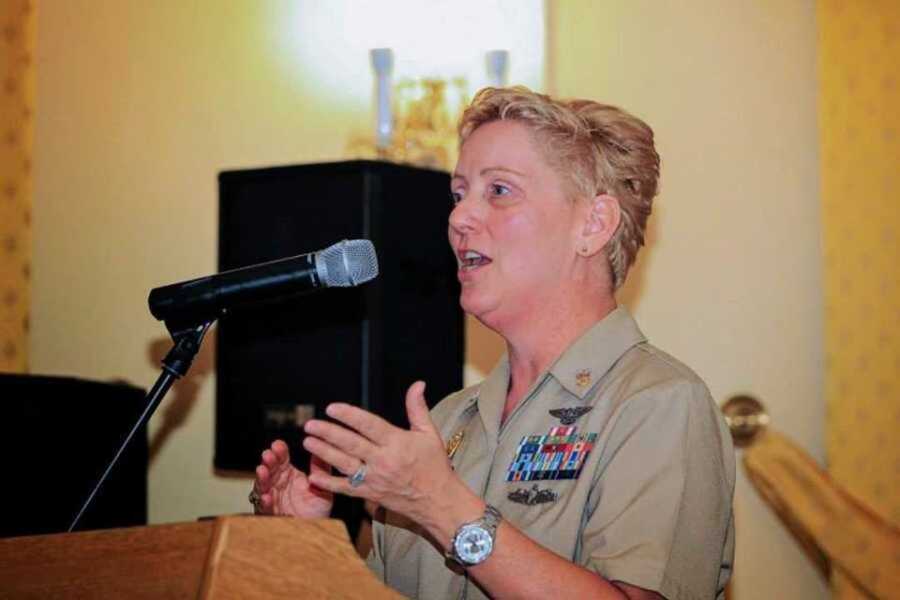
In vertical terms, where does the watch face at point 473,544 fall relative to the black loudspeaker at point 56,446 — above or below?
above

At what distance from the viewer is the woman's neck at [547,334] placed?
6.65ft

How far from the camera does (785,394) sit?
3.11m

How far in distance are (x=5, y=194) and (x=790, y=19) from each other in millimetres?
2448

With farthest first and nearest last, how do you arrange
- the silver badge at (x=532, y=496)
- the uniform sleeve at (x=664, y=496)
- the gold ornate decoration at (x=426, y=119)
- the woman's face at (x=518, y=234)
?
the gold ornate decoration at (x=426, y=119) < the woman's face at (x=518, y=234) < the silver badge at (x=532, y=496) < the uniform sleeve at (x=664, y=496)

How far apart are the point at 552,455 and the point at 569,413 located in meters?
0.08

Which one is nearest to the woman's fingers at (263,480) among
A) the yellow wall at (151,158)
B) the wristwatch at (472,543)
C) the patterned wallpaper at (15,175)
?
the wristwatch at (472,543)

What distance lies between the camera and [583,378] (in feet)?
6.31

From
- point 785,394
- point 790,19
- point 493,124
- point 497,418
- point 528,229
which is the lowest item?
point 785,394

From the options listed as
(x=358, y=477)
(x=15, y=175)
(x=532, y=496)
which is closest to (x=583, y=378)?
(x=532, y=496)

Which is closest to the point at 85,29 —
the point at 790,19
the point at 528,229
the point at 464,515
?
the point at 790,19

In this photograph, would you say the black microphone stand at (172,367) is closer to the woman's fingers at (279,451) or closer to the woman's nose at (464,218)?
the woman's fingers at (279,451)

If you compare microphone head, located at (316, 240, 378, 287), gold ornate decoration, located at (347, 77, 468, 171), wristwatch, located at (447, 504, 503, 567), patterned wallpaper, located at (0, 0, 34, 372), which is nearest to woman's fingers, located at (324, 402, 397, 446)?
wristwatch, located at (447, 504, 503, 567)

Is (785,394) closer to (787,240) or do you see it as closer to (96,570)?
(787,240)

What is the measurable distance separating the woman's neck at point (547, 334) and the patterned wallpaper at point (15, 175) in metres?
2.50
